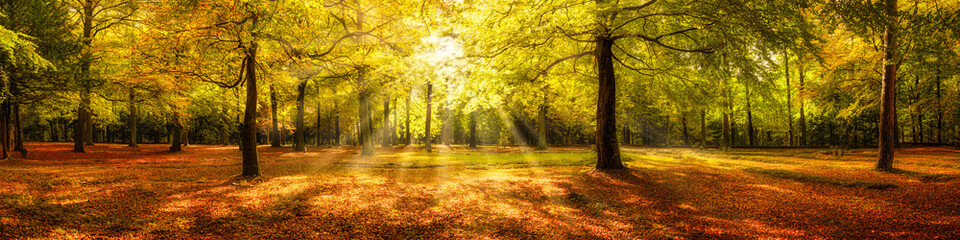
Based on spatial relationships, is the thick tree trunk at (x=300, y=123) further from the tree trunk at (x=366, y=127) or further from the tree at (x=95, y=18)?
the tree at (x=95, y=18)

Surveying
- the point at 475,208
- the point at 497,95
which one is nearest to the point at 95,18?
the point at 497,95

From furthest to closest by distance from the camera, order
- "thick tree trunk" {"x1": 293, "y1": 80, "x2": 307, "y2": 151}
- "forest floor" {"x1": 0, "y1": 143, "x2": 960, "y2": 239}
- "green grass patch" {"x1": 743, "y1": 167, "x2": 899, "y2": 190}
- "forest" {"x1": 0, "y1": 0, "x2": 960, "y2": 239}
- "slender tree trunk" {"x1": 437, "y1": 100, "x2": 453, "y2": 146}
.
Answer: "slender tree trunk" {"x1": 437, "y1": 100, "x2": 453, "y2": 146} < "thick tree trunk" {"x1": 293, "y1": 80, "x2": 307, "y2": 151} < "green grass patch" {"x1": 743, "y1": 167, "x2": 899, "y2": 190} < "forest" {"x1": 0, "y1": 0, "x2": 960, "y2": 239} < "forest floor" {"x1": 0, "y1": 143, "x2": 960, "y2": 239}

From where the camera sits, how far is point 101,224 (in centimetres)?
615

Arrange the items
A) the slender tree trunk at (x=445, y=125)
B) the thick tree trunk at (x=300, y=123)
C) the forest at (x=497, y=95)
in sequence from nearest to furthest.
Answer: the forest at (x=497, y=95) < the thick tree trunk at (x=300, y=123) < the slender tree trunk at (x=445, y=125)

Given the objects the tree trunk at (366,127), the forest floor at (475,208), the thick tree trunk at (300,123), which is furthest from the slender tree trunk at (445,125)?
the forest floor at (475,208)

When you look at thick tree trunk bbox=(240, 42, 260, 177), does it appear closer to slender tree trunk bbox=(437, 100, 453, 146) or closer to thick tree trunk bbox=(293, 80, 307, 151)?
thick tree trunk bbox=(293, 80, 307, 151)

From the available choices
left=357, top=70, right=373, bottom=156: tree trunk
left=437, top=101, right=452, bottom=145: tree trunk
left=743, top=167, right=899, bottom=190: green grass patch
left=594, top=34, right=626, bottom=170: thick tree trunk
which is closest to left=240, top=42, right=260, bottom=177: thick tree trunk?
left=594, top=34, right=626, bottom=170: thick tree trunk

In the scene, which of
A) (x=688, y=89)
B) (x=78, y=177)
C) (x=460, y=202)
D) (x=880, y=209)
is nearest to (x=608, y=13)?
(x=460, y=202)

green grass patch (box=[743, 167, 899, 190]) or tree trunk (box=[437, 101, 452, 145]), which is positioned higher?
tree trunk (box=[437, 101, 452, 145])

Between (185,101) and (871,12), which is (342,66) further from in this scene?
(871,12)

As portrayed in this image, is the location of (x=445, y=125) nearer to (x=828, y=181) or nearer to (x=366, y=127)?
(x=366, y=127)

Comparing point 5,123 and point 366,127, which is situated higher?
point 5,123

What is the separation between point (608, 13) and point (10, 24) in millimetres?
22294

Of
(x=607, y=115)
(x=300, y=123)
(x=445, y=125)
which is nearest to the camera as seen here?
(x=607, y=115)
